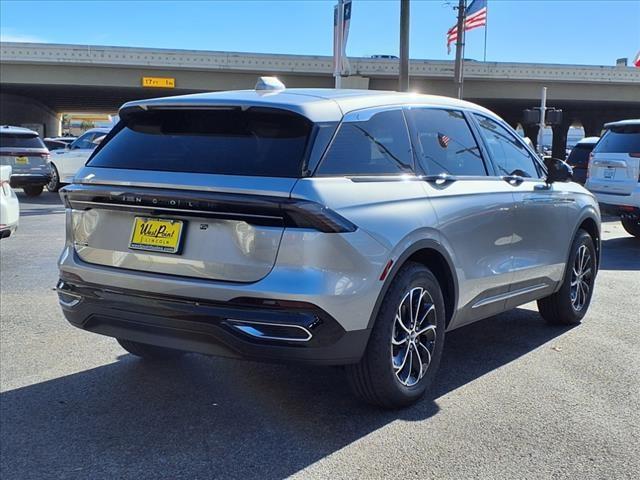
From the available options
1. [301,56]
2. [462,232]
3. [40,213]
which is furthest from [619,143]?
[301,56]

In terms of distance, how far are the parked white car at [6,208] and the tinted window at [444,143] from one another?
5.55m

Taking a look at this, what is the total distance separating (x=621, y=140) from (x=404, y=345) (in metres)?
8.43

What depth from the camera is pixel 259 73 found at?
114 ft

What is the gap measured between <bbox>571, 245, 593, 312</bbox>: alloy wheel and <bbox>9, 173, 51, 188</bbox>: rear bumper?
1490 centimetres

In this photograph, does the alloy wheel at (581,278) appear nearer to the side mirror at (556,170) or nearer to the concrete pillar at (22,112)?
the side mirror at (556,170)

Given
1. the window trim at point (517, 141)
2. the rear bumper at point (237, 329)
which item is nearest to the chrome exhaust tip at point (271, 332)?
the rear bumper at point (237, 329)

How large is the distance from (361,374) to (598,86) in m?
39.3

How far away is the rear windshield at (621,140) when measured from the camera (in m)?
10.6

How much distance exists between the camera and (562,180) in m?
5.63

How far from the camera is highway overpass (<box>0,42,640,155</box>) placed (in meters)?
33.5

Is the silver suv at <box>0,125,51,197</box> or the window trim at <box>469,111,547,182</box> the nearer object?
the window trim at <box>469,111,547,182</box>

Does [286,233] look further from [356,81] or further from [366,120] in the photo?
[356,81]

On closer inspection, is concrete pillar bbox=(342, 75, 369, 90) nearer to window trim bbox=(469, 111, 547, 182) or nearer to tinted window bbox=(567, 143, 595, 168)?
tinted window bbox=(567, 143, 595, 168)

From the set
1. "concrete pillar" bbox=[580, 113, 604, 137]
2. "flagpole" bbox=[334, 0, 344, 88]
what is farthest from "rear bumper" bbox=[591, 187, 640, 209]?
"concrete pillar" bbox=[580, 113, 604, 137]
